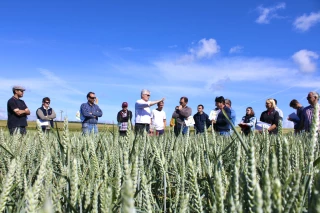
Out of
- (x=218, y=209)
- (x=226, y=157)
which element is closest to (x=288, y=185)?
(x=218, y=209)

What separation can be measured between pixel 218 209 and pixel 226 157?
177 centimetres

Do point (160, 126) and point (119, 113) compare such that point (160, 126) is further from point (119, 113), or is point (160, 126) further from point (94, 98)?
point (94, 98)

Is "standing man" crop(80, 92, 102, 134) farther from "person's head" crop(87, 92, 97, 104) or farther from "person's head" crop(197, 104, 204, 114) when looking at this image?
"person's head" crop(197, 104, 204, 114)

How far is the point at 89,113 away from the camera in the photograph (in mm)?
7879

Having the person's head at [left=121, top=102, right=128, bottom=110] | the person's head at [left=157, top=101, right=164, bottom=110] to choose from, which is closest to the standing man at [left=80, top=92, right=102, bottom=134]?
the person's head at [left=121, top=102, right=128, bottom=110]

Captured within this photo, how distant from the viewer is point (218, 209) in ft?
1.87

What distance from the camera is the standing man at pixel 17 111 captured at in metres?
7.26

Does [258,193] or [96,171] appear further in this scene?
[96,171]

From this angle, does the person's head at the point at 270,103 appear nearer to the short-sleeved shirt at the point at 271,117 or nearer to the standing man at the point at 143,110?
the short-sleeved shirt at the point at 271,117

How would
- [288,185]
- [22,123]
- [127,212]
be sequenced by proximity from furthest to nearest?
[22,123] → [288,185] → [127,212]

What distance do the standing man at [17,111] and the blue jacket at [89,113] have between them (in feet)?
3.91

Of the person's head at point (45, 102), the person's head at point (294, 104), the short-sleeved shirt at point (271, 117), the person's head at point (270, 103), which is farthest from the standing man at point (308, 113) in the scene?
the person's head at point (45, 102)

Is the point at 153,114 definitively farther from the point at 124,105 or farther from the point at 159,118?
the point at 124,105

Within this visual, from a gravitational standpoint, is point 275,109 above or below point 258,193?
above
